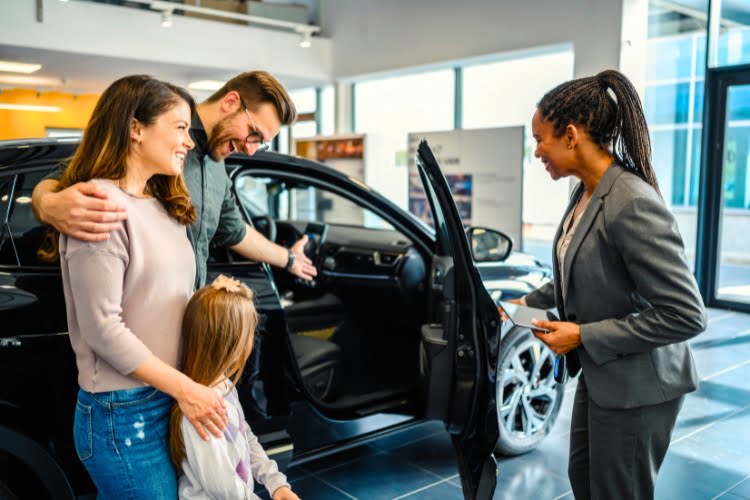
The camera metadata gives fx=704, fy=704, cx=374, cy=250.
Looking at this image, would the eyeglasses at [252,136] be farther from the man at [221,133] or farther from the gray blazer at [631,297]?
the gray blazer at [631,297]

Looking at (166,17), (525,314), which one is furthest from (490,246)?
(166,17)

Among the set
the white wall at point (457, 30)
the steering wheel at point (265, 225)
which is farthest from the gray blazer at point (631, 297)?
the white wall at point (457, 30)

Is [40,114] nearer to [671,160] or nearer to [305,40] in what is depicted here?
[305,40]

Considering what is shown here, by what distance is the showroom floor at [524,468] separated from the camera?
298 cm

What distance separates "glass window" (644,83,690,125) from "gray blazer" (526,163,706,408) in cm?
645

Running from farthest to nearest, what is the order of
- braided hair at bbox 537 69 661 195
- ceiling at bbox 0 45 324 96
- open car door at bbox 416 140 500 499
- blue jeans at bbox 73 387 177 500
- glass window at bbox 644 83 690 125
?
ceiling at bbox 0 45 324 96
glass window at bbox 644 83 690 125
open car door at bbox 416 140 500 499
braided hair at bbox 537 69 661 195
blue jeans at bbox 73 387 177 500

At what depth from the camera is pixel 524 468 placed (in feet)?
10.5

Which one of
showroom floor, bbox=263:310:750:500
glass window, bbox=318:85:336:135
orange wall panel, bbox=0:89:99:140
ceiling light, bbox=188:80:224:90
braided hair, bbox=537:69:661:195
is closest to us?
braided hair, bbox=537:69:661:195

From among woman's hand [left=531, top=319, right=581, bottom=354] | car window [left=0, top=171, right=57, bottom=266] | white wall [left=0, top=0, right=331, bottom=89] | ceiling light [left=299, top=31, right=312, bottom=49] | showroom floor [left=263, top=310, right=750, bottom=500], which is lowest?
showroom floor [left=263, top=310, right=750, bottom=500]

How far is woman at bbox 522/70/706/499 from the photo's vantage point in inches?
61.7

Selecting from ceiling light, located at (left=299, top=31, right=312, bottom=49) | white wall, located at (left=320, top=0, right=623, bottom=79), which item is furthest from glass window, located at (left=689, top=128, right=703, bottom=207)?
ceiling light, located at (left=299, top=31, right=312, bottom=49)

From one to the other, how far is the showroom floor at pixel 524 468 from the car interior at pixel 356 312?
14.8 inches

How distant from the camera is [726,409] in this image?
412 cm

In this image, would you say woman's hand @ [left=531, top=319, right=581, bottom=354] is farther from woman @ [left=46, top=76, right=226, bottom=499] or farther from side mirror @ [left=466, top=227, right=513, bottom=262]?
side mirror @ [left=466, top=227, right=513, bottom=262]
